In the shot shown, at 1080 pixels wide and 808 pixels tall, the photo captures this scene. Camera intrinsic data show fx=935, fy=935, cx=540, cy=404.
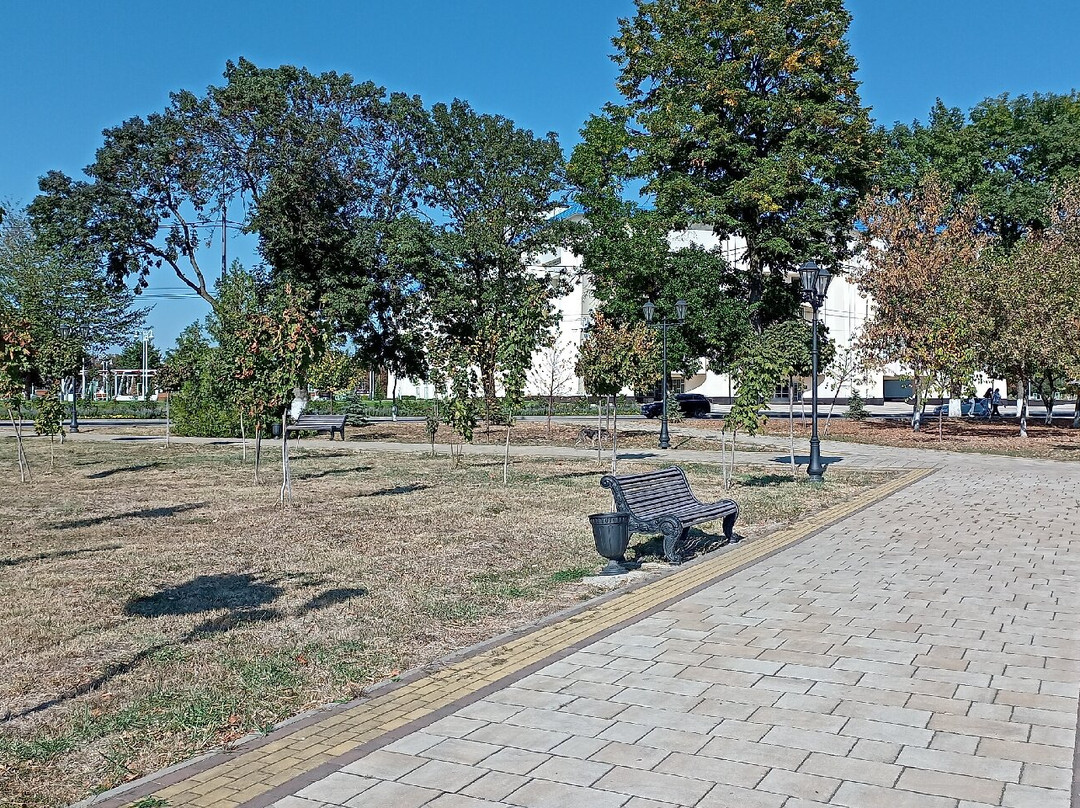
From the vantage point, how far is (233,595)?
819 centimetres

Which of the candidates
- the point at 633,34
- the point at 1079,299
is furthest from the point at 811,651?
the point at 633,34

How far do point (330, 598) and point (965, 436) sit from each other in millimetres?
29240

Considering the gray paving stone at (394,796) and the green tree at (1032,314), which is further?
the green tree at (1032,314)

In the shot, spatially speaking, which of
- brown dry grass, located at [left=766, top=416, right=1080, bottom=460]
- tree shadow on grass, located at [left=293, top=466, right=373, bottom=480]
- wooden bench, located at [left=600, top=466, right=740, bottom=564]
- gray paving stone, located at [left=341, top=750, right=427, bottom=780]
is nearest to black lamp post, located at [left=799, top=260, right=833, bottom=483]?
wooden bench, located at [left=600, top=466, right=740, bottom=564]

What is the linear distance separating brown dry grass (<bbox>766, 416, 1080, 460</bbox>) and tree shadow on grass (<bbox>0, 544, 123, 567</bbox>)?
23.2 metres

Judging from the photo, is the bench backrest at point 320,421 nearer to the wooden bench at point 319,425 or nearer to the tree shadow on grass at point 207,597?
the wooden bench at point 319,425

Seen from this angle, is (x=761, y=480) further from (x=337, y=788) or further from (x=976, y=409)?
(x=976, y=409)

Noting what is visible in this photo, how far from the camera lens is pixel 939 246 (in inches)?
1328

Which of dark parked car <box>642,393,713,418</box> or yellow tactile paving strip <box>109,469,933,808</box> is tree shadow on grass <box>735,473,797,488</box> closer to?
yellow tactile paving strip <box>109,469,933,808</box>

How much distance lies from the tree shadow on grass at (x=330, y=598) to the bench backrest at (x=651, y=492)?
2.59 meters

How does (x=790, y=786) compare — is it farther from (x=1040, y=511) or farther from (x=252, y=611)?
(x=1040, y=511)

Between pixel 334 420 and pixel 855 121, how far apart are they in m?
22.1

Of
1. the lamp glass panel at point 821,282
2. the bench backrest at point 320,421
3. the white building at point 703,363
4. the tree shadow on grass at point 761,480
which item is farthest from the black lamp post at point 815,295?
the white building at point 703,363

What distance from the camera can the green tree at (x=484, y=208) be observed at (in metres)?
34.2
